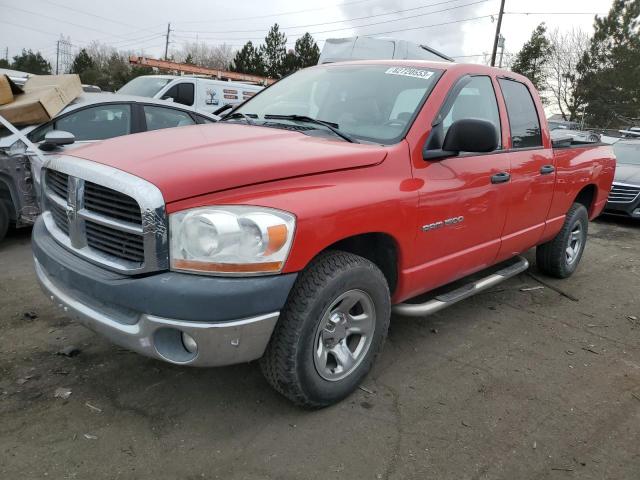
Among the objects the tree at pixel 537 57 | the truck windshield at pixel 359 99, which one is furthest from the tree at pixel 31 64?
Answer: the truck windshield at pixel 359 99

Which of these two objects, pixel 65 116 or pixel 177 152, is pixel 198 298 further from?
pixel 65 116

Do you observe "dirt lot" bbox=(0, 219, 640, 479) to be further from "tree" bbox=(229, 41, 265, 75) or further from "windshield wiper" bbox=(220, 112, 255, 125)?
"tree" bbox=(229, 41, 265, 75)

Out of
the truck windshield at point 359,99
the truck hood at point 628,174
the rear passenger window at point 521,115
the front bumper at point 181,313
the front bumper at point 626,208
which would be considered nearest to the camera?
the front bumper at point 181,313

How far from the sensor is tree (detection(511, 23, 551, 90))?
42750 mm

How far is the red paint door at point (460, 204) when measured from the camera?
304cm

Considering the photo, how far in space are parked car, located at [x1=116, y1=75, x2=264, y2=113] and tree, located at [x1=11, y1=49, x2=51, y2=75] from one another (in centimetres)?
4258

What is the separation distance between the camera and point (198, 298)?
2135 mm

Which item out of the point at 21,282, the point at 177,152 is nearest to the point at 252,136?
the point at 177,152

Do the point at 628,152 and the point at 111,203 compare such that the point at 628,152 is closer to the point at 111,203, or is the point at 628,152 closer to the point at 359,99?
the point at 359,99

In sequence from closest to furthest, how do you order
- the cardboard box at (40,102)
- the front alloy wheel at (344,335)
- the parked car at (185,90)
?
the front alloy wheel at (344,335) < the cardboard box at (40,102) < the parked car at (185,90)

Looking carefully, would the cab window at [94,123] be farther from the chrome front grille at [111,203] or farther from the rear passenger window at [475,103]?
the rear passenger window at [475,103]

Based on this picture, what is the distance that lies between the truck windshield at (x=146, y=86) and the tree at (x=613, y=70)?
120 ft

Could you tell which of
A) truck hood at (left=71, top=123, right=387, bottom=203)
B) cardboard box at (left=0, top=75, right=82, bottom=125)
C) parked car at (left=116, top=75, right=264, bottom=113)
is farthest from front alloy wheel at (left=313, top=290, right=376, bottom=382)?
parked car at (left=116, top=75, right=264, bottom=113)

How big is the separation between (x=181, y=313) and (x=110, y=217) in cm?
59
